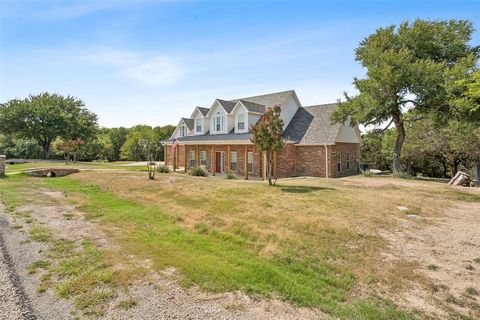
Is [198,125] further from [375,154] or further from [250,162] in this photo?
[375,154]

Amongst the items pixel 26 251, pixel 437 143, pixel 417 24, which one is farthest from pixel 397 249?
pixel 437 143

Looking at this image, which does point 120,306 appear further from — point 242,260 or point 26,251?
point 26,251

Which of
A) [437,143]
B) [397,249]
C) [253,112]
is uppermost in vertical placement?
[253,112]

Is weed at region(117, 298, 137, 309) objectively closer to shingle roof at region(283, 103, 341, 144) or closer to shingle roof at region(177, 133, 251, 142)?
shingle roof at region(177, 133, 251, 142)

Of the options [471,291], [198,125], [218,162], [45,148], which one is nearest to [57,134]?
[45,148]

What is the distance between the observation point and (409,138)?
A: 103 feet

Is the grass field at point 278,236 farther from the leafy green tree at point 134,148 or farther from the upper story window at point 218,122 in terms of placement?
the leafy green tree at point 134,148

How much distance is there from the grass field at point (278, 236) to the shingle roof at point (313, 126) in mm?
9368

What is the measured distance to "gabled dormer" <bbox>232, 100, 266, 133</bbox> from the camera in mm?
27297

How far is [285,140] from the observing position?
24.9 meters

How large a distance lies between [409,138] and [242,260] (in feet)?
99.5

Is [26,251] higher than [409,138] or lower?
lower

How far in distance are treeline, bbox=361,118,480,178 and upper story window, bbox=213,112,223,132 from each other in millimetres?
13644

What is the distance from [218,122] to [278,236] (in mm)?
22621
